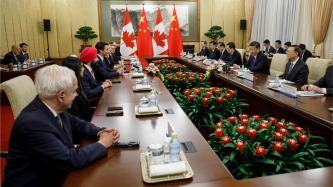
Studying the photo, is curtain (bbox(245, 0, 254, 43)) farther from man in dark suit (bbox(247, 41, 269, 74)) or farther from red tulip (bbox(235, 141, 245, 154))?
red tulip (bbox(235, 141, 245, 154))

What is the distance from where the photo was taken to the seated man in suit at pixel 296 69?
371 centimetres

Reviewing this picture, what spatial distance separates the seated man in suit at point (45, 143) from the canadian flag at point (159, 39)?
6.56 m

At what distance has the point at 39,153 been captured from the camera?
1188 millimetres

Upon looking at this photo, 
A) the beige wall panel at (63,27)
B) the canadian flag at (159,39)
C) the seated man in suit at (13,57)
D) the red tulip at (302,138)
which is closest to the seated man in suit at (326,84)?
the red tulip at (302,138)

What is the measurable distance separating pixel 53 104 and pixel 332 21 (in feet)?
24.1

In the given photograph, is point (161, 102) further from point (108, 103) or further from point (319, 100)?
point (319, 100)

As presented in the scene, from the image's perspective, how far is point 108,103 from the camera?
2.54 meters

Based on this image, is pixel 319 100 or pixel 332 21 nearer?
pixel 319 100

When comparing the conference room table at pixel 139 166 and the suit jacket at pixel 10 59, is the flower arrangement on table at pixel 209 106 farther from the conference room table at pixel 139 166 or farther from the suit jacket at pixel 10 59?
the suit jacket at pixel 10 59

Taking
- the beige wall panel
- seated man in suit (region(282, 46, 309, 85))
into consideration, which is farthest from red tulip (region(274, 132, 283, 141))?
the beige wall panel

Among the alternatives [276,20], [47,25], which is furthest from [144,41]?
[276,20]

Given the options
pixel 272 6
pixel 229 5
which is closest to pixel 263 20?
pixel 272 6

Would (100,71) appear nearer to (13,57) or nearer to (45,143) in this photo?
(45,143)

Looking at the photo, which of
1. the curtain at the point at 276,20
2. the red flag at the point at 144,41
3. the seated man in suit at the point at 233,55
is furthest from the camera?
the curtain at the point at 276,20
